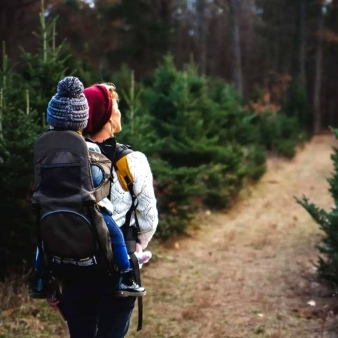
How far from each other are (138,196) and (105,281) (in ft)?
1.58

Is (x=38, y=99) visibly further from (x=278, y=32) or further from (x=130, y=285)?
(x=278, y=32)

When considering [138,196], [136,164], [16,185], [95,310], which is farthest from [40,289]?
[16,185]

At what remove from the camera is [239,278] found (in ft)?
23.0

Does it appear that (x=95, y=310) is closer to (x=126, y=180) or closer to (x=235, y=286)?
(x=126, y=180)

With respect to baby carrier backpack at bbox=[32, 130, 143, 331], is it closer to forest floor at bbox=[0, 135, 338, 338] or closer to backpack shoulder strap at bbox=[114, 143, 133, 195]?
backpack shoulder strap at bbox=[114, 143, 133, 195]

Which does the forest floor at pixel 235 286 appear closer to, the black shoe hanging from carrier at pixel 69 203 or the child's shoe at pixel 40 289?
the child's shoe at pixel 40 289

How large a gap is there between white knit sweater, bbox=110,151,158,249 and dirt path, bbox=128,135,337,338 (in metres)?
2.37

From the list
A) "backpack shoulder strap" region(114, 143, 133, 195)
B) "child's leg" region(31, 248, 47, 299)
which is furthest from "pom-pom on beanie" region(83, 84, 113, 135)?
"child's leg" region(31, 248, 47, 299)

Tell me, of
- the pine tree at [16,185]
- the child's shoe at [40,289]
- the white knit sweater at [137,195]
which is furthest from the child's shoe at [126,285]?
the pine tree at [16,185]

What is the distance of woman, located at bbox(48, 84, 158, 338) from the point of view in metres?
3.02

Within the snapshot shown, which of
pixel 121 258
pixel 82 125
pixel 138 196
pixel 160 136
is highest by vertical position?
pixel 82 125

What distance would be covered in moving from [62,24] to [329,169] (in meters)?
11.4

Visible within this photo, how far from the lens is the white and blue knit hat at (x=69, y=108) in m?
2.92

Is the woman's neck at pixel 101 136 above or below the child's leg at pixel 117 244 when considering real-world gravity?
above
